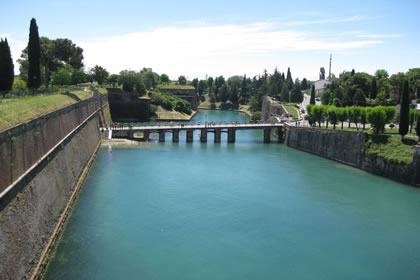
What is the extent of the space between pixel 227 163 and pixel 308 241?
17.4m

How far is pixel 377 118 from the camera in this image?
1272 inches

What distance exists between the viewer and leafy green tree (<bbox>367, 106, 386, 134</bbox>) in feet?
105

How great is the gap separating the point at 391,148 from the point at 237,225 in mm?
17121

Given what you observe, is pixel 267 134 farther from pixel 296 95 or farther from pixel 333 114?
pixel 296 95

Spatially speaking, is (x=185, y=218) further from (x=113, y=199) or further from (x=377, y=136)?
(x=377, y=136)

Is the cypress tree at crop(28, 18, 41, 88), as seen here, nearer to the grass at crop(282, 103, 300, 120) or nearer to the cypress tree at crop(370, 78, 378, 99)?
the grass at crop(282, 103, 300, 120)

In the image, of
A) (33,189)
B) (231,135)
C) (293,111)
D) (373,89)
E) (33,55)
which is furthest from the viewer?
(293,111)

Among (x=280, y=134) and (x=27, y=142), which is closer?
(x=27, y=142)

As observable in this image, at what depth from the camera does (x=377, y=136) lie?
31.5 meters

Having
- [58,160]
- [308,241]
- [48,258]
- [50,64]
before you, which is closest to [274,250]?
[308,241]

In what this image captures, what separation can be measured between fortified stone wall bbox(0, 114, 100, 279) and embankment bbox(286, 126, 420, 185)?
75.2 feet

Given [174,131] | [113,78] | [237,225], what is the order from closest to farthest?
1. [237,225]
2. [174,131]
3. [113,78]

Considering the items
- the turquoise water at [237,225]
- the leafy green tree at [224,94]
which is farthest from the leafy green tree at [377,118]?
the leafy green tree at [224,94]

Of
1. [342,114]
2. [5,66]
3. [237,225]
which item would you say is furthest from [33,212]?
[342,114]
